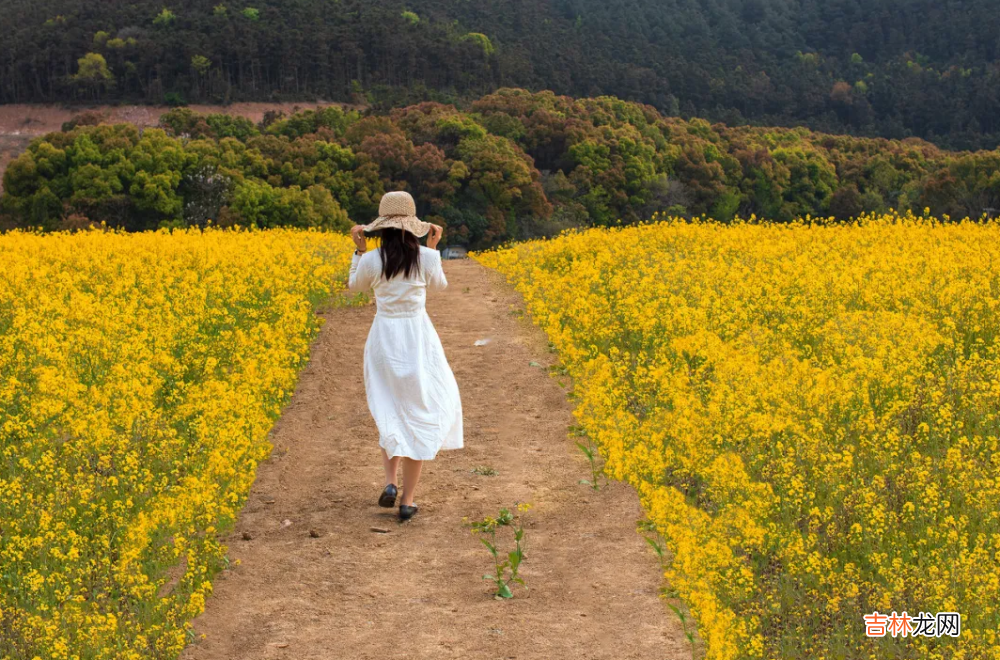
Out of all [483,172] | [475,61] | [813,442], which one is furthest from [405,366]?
[475,61]

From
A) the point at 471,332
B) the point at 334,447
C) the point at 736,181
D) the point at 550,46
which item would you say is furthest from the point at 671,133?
the point at 334,447

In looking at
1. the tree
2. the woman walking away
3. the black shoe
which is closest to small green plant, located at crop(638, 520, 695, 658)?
the woman walking away

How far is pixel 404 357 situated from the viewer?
7664 mm

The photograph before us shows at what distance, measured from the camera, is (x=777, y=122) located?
95500 mm

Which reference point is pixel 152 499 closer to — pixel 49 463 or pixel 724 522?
pixel 49 463

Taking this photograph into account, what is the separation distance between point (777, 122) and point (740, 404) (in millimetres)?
92623

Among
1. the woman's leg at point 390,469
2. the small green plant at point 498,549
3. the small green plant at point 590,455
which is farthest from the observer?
the small green plant at point 590,455

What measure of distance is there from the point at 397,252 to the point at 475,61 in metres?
92.2

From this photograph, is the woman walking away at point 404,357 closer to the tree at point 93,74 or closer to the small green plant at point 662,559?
the small green plant at point 662,559

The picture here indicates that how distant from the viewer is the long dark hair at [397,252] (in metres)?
7.47

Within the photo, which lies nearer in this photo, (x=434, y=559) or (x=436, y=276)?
(x=434, y=559)

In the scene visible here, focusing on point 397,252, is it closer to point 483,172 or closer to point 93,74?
point 483,172

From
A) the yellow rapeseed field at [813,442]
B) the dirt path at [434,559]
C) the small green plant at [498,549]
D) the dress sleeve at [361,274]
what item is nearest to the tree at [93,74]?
the yellow rapeseed field at [813,442]

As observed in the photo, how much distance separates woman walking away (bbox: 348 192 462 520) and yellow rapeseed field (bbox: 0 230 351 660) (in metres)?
0.98
